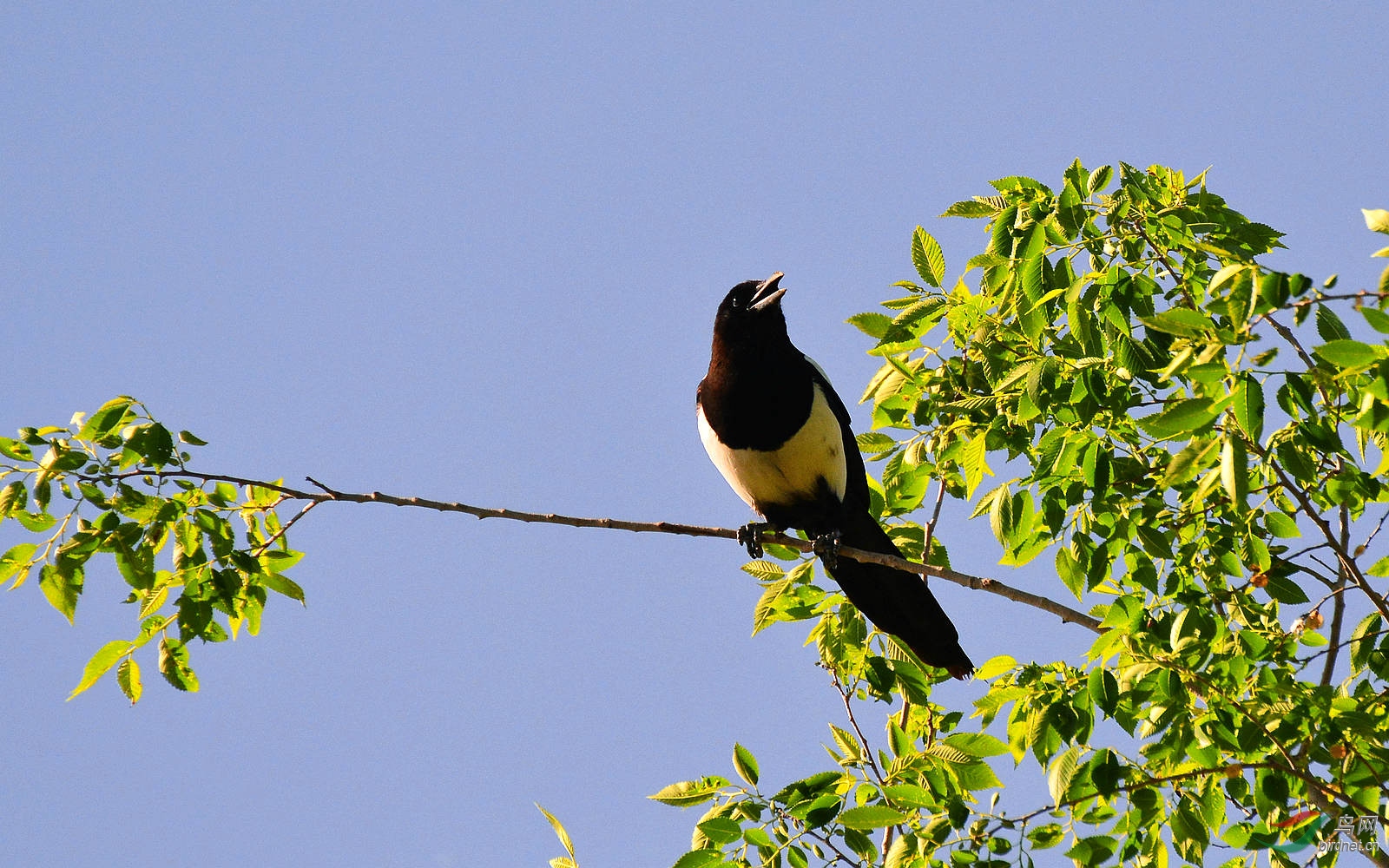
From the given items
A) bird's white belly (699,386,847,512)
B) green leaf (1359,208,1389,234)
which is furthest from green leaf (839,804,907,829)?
bird's white belly (699,386,847,512)

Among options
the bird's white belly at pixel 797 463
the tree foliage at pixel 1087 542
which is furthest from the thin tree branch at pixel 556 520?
the bird's white belly at pixel 797 463

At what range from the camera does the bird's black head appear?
217 inches

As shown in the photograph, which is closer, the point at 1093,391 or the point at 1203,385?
the point at 1203,385

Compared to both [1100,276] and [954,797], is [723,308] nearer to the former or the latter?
[1100,276]

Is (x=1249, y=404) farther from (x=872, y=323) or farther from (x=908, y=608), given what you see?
(x=908, y=608)

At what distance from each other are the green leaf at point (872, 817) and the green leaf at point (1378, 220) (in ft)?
5.13

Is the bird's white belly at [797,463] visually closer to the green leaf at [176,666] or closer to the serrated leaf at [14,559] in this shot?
the green leaf at [176,666]

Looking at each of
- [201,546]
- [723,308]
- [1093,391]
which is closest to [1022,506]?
[1093,391]

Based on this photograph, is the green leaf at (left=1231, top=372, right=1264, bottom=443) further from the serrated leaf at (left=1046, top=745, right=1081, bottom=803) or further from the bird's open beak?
the bird's open beak

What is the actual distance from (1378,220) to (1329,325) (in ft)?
0.95

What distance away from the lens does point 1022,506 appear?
3.40m

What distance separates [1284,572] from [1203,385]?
1.39 m

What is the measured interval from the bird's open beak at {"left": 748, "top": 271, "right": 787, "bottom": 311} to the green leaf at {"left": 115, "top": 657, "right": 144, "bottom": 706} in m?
3.04

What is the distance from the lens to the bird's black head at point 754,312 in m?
5.50
